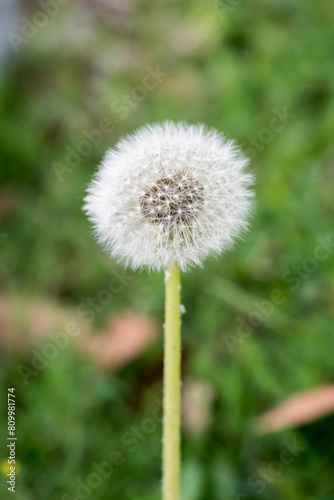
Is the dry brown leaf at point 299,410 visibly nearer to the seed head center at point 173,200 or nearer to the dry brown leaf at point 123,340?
the dry brown leaf at point 123,340

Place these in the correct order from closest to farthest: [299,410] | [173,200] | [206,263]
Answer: [173,200]
[299,410]
[206,263]

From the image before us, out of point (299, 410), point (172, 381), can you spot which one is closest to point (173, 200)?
point (172, 381)

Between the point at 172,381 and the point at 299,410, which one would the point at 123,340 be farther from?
the point at 172,381

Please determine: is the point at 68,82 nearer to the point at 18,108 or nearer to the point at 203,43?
the point at 18,108

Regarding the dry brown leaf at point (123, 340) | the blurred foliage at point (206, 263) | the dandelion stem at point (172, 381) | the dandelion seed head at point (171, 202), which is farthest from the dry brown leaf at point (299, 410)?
the dandelion seed head at point (171, 202)

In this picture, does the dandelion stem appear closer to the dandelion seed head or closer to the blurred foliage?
the dandelion seed head

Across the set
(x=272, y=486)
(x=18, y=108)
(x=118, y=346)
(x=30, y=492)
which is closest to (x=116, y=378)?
(x=118, y=346)

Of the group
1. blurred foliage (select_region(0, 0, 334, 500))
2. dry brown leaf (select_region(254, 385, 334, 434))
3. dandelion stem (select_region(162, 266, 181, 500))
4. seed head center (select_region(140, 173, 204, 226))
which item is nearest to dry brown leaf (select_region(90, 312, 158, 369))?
blurred foliage (select_region(0, 0, 334, 500))
